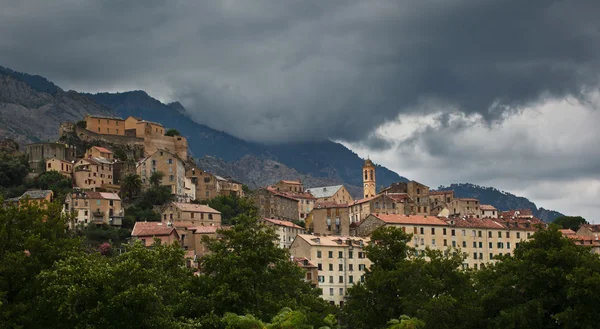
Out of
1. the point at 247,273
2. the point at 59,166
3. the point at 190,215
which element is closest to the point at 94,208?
the point at 190,215

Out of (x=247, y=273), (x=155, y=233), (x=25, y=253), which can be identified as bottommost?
(x=247, y=273)

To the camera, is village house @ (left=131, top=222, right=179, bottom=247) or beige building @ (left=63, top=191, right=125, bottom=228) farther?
beige building @ (left=63, top=191, right=125, bottom=228)

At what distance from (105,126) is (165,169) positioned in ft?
102

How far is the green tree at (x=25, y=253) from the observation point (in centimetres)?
4784

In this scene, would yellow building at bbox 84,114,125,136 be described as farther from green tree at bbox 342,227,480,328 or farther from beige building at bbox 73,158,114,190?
green tree at bbox 342,227,480,328

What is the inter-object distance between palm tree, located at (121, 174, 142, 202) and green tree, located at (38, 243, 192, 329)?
11439 cm

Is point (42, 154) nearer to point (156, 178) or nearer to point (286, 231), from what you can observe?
point (156, 178)

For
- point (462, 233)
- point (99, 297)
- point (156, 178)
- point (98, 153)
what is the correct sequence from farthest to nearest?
point (98, 153) < point (156, 178) < point (462, 233) < point (99, 297)

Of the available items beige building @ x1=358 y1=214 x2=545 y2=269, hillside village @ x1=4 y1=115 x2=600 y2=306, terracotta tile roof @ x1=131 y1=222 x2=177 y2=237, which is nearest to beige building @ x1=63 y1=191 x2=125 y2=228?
hillside village @ x1=4 y1=115 x2=600 y2=306

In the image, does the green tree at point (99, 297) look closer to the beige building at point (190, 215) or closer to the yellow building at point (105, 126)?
the beige building at point (190, 215)

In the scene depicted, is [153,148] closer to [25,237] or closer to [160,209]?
[160,209]

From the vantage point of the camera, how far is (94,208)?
481 feet

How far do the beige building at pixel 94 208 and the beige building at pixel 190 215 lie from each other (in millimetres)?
8336

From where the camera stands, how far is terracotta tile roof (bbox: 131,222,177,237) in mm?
129125
